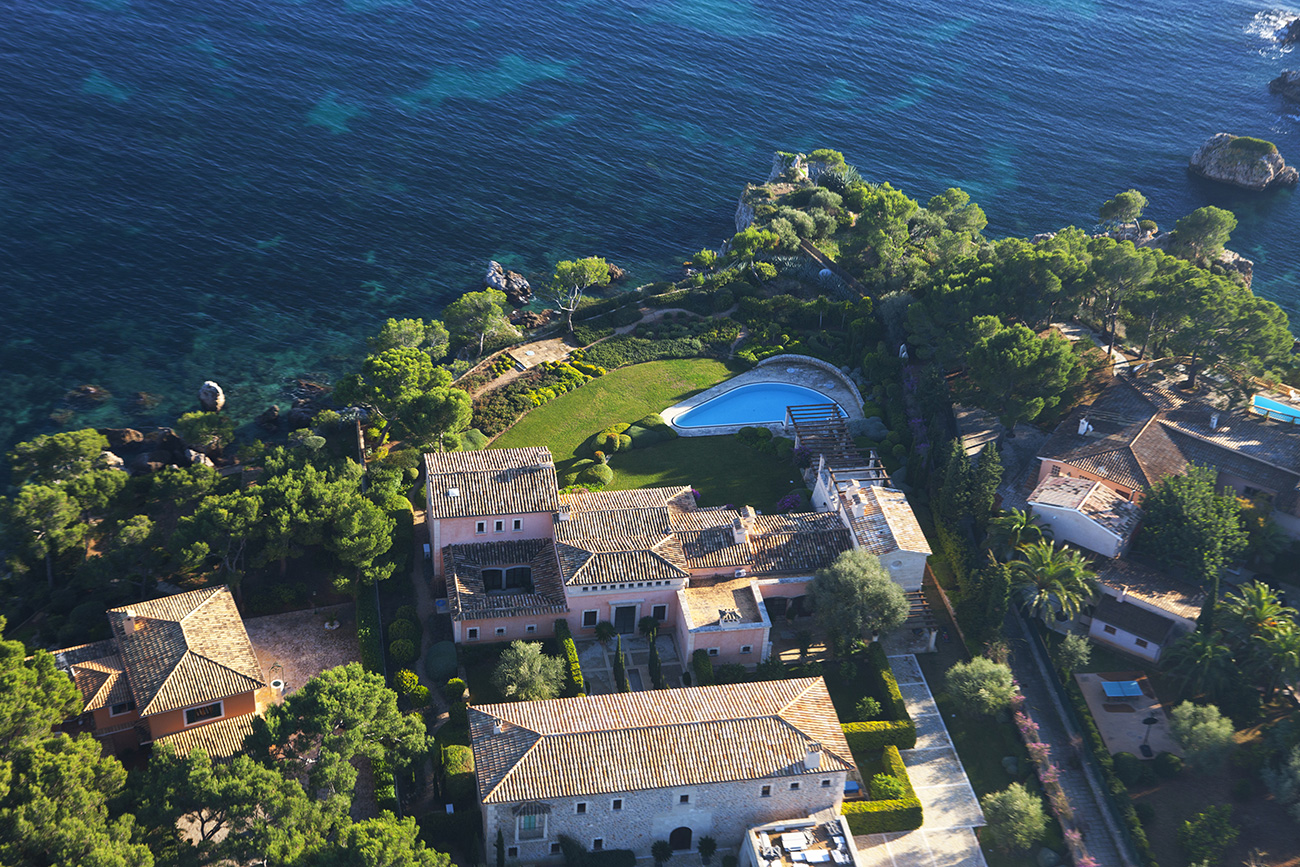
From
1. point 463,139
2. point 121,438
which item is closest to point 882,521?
point 121,438

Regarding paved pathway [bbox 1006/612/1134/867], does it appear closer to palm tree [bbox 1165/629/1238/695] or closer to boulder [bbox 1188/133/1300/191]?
palm tree [bbox 1165/629/1238/695]

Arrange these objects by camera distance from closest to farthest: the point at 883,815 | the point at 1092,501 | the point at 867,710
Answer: the point at 883,815
the point at 867,710
the point at 1092,501

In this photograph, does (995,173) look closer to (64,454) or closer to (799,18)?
(799,18)

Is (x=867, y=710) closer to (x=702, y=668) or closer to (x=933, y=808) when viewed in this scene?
(x=933, y=808)

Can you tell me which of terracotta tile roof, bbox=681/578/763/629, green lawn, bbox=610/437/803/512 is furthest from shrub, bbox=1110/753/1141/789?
green lawn, bbox=610/437/803/512

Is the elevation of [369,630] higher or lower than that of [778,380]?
lower

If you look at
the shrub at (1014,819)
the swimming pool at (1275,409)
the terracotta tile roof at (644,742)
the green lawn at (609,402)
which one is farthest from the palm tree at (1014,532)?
the green lawn at (609,402)
